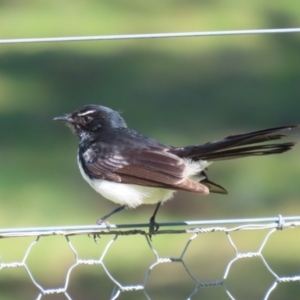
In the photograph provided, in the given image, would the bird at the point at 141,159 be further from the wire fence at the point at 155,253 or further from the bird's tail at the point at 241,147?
the wire fence at the point at 155,253

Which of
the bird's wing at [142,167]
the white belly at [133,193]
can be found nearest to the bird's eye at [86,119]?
the bird's wing at [142,167]

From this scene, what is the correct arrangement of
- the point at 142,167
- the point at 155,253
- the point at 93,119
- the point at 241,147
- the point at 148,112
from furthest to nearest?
1. the point at 148,112
2. the point at 93,119
3. the point at 142,167
4. the point at 241,147
5. the point at 155,253

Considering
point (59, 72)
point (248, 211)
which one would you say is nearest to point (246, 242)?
point (248, 211)

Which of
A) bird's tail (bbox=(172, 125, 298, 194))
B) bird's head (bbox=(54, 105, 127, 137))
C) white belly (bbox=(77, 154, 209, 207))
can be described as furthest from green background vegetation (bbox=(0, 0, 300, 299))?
bird's tail (bbox=(172, 125, 298, 194))

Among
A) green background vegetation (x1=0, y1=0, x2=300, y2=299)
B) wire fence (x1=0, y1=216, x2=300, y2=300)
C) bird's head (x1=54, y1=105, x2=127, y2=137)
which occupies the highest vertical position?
green background vegetation (x1=0, y1=0, x2=300, y2=299)

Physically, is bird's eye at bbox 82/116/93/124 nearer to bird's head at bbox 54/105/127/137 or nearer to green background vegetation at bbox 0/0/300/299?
bird's head at bbox 54/105/127/137

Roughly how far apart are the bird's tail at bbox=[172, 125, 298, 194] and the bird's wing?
86 mm

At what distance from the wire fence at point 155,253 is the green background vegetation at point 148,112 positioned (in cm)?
5

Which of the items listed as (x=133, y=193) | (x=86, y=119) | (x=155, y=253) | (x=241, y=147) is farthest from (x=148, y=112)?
(x=155, y=253)

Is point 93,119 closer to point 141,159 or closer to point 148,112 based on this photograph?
point 141,159

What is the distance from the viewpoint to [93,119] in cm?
443

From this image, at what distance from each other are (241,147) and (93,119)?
1125 millimetres

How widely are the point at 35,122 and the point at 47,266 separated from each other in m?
2.96

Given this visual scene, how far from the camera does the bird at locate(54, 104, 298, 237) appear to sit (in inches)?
142
